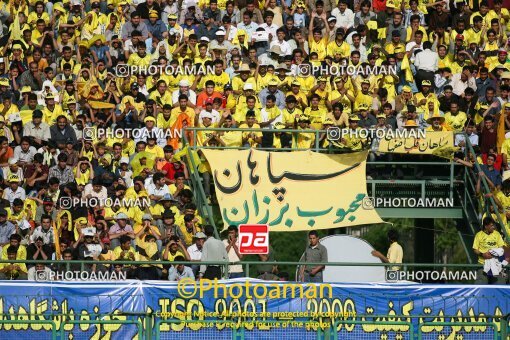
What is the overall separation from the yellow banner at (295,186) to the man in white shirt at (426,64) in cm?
346

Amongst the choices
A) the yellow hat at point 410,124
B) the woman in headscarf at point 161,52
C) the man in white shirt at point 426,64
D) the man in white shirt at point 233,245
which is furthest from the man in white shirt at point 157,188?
the man in white shirt at point 426,64

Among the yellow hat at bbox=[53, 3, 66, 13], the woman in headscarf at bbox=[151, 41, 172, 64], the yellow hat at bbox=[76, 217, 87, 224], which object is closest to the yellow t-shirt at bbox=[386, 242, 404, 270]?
the yellow hat at bbox=[76, 217, 87, 224]

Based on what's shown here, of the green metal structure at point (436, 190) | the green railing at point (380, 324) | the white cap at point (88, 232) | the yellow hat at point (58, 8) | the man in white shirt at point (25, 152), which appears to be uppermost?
the yellow hat at point (58, 8)

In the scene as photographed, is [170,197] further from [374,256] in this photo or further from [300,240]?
[300,240]

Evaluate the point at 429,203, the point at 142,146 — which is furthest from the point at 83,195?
the point at 429,203

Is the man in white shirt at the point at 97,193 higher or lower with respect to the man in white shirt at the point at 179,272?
higher

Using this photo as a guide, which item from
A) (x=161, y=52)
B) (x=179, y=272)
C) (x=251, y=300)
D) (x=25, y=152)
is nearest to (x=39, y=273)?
(x=179, y=272)

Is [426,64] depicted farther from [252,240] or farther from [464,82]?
[252,240]

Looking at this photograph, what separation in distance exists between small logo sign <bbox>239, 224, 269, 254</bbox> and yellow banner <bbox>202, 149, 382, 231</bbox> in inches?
54.3

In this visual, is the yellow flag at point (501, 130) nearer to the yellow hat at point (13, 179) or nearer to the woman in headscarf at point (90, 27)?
the woman in headscarf at point (90, 27)

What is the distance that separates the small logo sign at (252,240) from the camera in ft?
95.7

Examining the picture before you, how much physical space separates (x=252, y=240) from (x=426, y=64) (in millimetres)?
6998

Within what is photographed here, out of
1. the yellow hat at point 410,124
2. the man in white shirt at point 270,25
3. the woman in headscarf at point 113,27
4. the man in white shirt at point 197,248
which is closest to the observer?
the man in white shirt at point 197,248

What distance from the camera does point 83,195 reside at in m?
31.3
